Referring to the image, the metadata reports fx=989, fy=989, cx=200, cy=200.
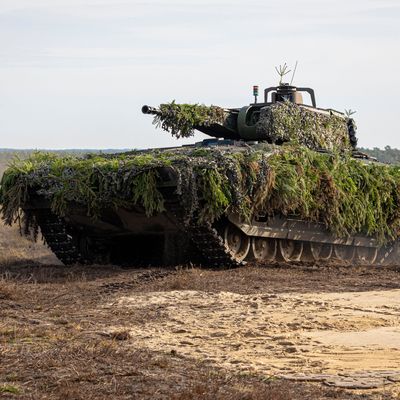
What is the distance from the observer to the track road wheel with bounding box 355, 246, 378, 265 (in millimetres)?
16500

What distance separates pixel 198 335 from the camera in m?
7.86

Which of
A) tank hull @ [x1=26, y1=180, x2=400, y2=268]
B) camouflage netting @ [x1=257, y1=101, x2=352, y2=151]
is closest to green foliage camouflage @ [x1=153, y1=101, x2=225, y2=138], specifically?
camouflage netting @ [x1=257, y1=101, x2=352, y2=151]

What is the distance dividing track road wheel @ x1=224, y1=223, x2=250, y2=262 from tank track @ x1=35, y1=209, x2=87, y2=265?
2259 mm

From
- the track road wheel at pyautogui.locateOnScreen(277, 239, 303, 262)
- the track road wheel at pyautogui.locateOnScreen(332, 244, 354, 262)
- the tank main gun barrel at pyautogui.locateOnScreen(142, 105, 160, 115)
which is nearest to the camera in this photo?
the track road wheel at pyautogui.locateOnScreen(277, 239, 303, 262)

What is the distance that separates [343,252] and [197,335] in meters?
8.58

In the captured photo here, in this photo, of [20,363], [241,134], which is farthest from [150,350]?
[241,134]

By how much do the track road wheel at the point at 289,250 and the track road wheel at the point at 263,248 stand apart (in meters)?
0.14

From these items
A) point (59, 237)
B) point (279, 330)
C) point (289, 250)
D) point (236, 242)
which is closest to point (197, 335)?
point (279, 330)

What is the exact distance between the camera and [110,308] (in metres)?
9.30

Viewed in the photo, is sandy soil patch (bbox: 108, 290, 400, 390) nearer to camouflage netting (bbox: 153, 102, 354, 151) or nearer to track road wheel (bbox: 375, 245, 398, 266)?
camouflage netting (bbox: 153, 102, 354, 151)

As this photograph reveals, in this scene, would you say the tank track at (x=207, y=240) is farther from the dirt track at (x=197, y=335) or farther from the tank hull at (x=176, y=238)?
the dirt track at (x=197, y=335)

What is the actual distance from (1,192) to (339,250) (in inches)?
A: 220

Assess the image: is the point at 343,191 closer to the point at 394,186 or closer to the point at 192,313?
the point at 394,186

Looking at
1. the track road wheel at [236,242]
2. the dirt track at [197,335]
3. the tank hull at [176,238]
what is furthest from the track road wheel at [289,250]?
the dirt track at [197,335]
